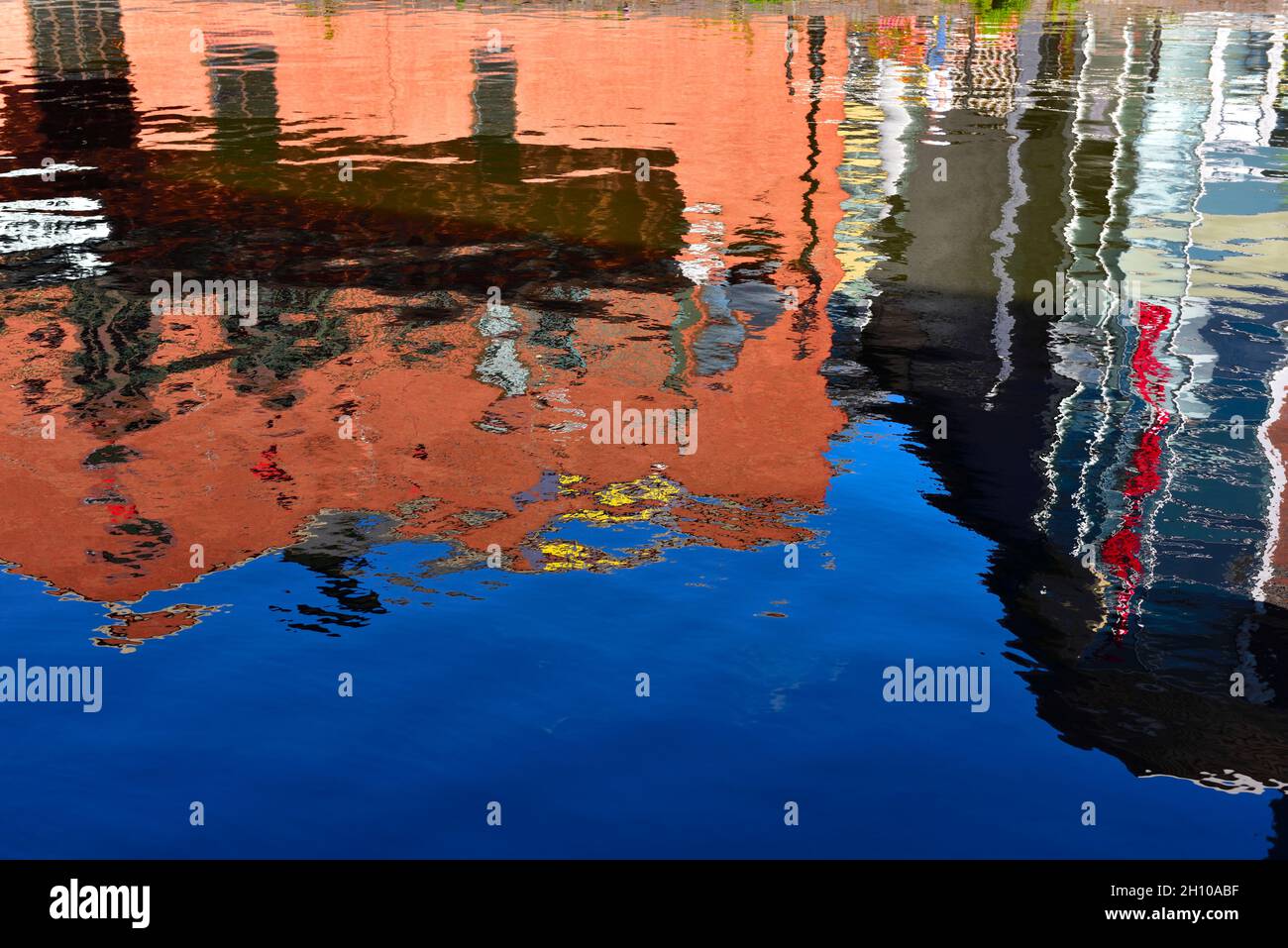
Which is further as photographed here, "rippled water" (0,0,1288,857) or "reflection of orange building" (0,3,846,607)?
"reflection of orange building" (0,3,846,607)

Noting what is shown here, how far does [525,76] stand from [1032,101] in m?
9.00

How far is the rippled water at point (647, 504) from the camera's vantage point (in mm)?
5098

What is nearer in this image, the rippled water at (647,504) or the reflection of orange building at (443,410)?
the rippled water at (647,504)

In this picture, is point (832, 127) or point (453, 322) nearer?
point (453, 322)

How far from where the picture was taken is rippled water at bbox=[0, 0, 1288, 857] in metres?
5.10

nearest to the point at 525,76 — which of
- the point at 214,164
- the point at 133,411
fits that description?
the point at 214,164

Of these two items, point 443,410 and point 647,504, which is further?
point 443,410

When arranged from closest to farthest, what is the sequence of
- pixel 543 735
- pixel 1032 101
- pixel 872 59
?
1. pixel 543 735
2. pixel 1032 101
3. pixel 872 59

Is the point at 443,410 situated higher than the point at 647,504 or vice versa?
the point at 443,410

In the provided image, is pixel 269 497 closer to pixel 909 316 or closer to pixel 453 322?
pixel 453 322

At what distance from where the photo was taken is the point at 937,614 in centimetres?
637

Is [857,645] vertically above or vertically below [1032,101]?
below

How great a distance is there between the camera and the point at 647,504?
7.53 metres

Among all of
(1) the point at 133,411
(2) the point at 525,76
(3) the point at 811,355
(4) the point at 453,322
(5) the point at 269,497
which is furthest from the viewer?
(2) the point at 525,76
